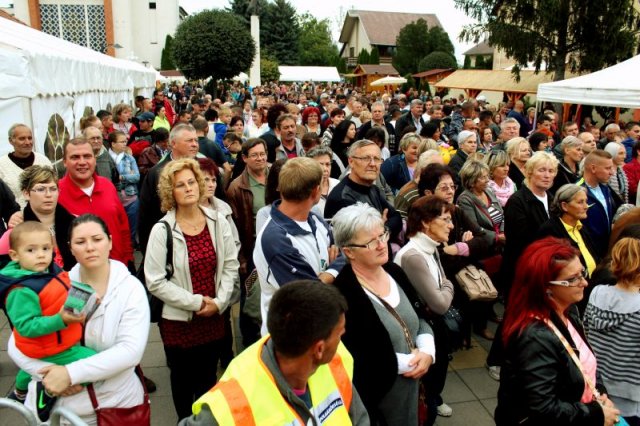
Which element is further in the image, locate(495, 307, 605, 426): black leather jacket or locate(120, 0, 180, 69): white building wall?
locate(120, 0, 180, 69): white building wall

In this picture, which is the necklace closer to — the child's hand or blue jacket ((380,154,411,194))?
the child's hand

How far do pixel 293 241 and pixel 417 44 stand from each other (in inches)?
1761

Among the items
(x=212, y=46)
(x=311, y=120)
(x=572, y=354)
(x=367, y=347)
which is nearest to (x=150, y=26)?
(x=212, y=46)

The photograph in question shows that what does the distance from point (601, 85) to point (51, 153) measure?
8.69m

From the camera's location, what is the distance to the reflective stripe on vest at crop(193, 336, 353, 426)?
1636 mm

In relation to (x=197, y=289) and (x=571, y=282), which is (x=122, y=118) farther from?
(x=571, y=282)

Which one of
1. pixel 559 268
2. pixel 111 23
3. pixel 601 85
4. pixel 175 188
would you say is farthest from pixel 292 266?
pixel 111 23

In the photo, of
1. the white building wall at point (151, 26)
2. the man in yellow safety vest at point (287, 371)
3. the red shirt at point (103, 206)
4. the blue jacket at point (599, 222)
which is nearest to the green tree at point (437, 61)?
the white building wall at point (151, 26)

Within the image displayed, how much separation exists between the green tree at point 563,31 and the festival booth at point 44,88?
1817cm

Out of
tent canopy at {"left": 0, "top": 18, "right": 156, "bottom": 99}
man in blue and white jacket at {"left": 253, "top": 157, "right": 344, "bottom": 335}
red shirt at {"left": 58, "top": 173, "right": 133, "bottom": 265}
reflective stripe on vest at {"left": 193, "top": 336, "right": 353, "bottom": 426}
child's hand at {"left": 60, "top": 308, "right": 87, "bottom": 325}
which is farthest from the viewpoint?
tent canopy at {"left": 0, "top": 18, "right": 156, "bottom": 99}

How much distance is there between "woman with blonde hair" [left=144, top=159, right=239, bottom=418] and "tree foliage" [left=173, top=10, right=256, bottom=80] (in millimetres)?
24355

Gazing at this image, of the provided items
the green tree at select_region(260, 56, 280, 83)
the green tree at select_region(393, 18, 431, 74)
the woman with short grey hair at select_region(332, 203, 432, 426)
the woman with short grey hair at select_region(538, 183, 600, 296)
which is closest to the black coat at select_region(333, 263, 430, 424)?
the woman with short grey hair at select_region(332, 203, 432, 426)

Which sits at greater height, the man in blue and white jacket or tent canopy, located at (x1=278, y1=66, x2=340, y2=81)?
tent canopy, located at (x1=278, y1=66, x2=340, y2=81)

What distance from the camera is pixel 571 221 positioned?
14.1ft
